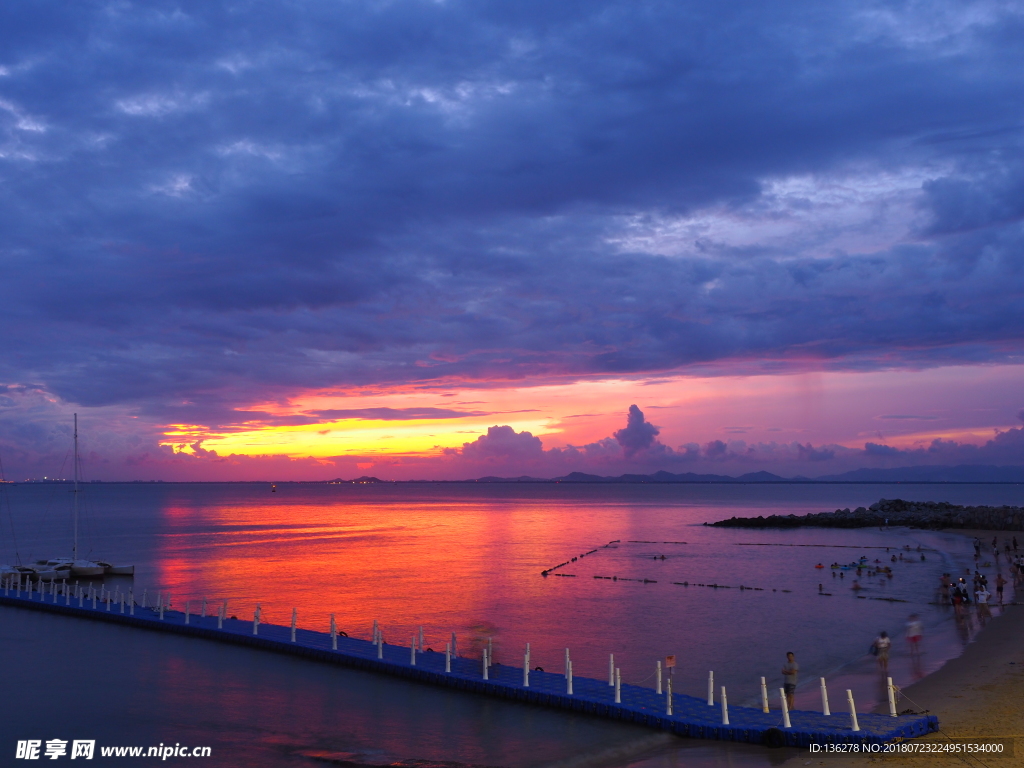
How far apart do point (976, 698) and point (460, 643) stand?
845 inches

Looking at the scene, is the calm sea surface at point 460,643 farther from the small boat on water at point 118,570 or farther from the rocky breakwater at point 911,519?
the rocky breakwater at point 911,519

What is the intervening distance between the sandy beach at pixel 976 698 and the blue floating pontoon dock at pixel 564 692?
3.25ft

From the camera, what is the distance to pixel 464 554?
8231 cm

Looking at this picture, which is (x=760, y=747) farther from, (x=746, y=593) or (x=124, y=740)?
(x=746, y=593)

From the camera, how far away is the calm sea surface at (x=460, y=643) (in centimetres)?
2050

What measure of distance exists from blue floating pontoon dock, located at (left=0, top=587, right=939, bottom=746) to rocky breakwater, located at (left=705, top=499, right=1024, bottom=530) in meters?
94.4

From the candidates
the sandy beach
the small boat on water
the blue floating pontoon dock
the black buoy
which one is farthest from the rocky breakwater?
the black buoy

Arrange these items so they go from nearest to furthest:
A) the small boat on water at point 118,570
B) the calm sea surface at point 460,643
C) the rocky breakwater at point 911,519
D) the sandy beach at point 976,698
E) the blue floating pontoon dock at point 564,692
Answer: the sandy beach at point 976,698
the blue floating pontoon dock at point 564,692
the calm sea surface at point 460,643
the small boat on water at point 118,570
the rocky breakwater at point 911,519

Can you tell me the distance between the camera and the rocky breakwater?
339ft

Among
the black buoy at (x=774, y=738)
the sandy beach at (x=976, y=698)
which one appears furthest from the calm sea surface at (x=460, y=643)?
the sandy beach at (x=976, y=698)

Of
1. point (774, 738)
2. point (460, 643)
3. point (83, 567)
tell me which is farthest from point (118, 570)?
point (774, 738)

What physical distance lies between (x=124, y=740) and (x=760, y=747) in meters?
17.2

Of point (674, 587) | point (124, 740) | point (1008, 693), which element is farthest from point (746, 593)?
point (124, 740)

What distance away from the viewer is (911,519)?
118 m
